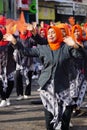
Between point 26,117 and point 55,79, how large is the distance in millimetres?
2325

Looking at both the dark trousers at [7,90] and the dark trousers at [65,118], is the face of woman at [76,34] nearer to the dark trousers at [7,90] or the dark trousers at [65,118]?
the dark trousers at [65,118]

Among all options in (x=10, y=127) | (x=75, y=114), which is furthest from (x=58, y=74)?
(x=75, y=114)

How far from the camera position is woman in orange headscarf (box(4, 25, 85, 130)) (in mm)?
6453

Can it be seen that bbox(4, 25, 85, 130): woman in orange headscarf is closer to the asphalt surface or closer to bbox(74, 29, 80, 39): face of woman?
the asphalt surface

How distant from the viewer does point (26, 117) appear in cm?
862

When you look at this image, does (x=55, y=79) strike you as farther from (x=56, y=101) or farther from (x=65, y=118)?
(x=65, y=118)

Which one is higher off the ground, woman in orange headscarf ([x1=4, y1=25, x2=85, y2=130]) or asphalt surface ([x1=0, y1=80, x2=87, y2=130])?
woman in orange headscarf ([x1=4, y1=25, x2=85, y2=130])

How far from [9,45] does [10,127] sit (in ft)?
7.70

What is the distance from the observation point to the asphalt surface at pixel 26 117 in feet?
25.8

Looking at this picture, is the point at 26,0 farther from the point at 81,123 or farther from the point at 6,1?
the point at 81,123

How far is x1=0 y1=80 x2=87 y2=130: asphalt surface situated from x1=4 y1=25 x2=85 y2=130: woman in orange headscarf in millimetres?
1265

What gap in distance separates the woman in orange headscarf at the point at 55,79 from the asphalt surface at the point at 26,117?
1.27 metres

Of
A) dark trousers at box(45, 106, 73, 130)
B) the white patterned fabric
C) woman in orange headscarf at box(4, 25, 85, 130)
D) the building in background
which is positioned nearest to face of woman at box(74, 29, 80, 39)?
woman in orange headscarf at box(4, 25, 85, 130)

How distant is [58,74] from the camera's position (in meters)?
6.47
